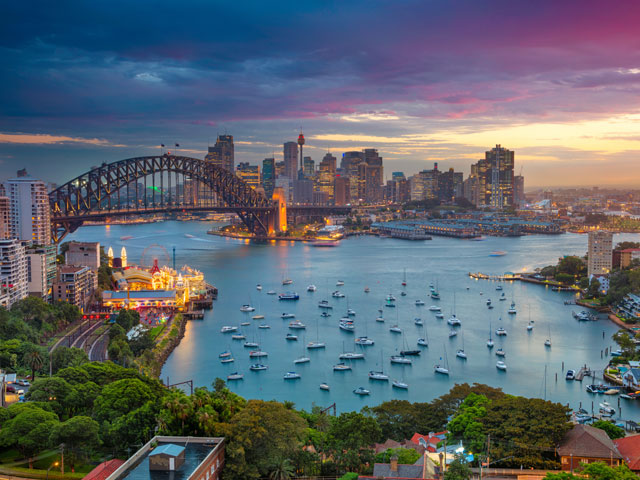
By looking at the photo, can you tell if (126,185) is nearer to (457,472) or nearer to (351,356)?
(351,356)

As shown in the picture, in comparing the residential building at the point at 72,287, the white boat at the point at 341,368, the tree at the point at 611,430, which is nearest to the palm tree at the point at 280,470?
the tree at the point at 611,430

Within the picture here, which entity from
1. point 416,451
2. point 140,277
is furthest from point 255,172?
point 416,451

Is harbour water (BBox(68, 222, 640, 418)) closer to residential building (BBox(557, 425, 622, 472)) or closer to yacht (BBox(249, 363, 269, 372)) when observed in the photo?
yacht (BBox(249, 363, 269, 372))

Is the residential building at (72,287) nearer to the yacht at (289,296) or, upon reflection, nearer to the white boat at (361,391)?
the yacht at (289,296)

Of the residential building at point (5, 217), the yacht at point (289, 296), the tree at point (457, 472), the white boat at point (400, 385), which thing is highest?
the residential building at point (5, 217)

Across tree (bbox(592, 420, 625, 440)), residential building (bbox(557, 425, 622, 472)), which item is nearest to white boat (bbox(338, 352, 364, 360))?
tree (bbox(592, 420, 625, 440))

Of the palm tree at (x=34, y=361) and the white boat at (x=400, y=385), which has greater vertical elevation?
the palm tree at (x=34, y=361)
